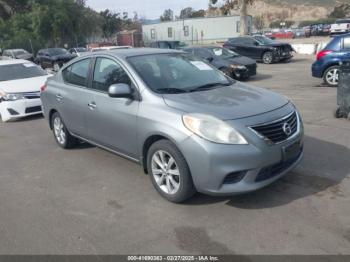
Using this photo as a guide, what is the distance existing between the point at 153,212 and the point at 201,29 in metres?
50.9

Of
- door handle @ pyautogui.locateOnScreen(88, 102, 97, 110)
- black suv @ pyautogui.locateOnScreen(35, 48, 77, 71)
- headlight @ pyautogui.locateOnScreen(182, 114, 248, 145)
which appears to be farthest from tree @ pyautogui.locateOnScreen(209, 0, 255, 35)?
headlight @ pyautogui.locateOnScreen(182, 114, 248, 145)

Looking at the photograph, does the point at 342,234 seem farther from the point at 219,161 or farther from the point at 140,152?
the point at 140,152

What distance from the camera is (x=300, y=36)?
51.8m

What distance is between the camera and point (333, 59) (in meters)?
11.0

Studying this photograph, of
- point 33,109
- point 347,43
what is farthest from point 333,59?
point 33,109

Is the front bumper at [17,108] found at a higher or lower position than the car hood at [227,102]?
lower

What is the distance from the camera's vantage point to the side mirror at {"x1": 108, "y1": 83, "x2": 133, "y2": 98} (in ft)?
14.5

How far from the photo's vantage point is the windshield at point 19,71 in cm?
1030

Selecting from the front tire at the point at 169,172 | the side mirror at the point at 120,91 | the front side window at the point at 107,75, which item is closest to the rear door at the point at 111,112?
the front side window at the point at 107,75

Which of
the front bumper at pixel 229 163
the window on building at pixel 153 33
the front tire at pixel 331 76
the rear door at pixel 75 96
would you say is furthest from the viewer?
the window on building at pixel 153 33

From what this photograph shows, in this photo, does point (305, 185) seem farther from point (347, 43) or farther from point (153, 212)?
point (347, 43)

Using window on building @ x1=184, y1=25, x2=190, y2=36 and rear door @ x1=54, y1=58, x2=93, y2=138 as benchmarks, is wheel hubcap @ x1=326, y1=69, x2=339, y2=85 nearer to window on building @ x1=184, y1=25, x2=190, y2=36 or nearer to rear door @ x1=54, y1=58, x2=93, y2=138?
rear door @ x1=54, y1=58, x2=93, y2=138

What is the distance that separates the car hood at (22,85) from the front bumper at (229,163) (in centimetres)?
685

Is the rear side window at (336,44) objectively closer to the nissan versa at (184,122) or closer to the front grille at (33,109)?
the nissan versa at (184,122)
